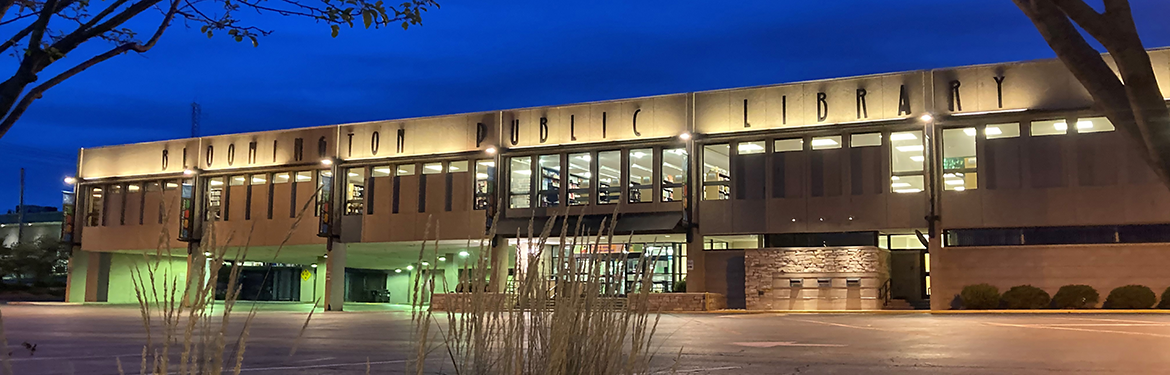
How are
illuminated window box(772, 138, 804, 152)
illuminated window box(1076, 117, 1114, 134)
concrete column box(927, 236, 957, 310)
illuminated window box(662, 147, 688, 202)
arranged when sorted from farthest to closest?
illuminated window box(662, 147, 688, 202)
illuminated window box(772, 138, 804, 152)
concrete column box(927, 236, 957, 310)
illuminated window box(1076, 117, 1114, 134)

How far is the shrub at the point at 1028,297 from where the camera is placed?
80.5ft

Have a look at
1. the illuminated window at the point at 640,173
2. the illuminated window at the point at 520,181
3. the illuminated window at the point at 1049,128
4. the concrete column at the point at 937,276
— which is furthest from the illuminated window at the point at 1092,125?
the illuminated window at the point at 520,181

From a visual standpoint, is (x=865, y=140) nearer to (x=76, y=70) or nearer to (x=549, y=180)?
(x=549, y=180)

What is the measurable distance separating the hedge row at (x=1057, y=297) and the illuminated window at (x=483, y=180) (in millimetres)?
15327

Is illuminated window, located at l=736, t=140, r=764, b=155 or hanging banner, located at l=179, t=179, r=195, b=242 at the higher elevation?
illuminated window, located at l=736, t=140, r=764, b=155

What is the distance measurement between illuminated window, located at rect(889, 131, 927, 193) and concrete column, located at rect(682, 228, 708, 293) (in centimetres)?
614

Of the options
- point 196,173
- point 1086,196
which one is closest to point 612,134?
point 1086,196

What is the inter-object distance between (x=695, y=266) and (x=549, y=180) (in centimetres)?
607

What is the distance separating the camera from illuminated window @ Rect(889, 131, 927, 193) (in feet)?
88.5

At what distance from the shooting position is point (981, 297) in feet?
81.7

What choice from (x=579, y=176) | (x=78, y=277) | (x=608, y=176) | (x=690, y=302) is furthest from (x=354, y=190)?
(x=78, y=277)

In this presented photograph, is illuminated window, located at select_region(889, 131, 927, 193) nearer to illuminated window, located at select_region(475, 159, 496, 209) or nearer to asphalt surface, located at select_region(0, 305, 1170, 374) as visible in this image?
asphalt surface, located at select_region(0, 305, 1170, 374)

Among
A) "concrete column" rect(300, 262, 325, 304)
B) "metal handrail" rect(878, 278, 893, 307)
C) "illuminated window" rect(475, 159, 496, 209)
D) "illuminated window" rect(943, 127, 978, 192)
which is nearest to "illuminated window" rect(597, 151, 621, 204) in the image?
"illuminated window" rect(475, 159, 496, 209)

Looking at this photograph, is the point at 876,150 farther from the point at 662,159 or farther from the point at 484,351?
the point at 484,351
